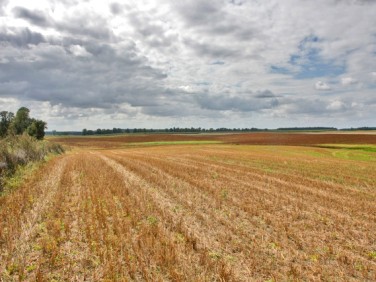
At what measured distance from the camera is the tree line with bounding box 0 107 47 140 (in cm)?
10181

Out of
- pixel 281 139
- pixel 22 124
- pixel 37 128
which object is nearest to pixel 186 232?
pixel 281 139

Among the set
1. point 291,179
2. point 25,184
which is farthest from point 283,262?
point 25,184

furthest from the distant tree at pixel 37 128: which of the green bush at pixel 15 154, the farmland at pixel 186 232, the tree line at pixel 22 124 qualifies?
the farmland at pixel 186 232

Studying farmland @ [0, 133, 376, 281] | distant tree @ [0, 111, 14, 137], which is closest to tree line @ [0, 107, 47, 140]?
distant tree @ [0, 111, 14, 137]

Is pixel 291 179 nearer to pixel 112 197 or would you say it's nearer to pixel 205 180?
pixel 205 180

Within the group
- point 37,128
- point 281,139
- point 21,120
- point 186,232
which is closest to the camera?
point 186,232

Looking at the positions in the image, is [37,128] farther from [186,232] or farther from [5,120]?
[186,232]

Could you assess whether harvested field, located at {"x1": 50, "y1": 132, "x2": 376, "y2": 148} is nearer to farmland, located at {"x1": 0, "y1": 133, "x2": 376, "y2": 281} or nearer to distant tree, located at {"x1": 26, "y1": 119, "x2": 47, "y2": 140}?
distant tree, located at {"x1": 26, "y1": 119, "x2": 47, "y2": 140}

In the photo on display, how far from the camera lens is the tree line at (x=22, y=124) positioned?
102m

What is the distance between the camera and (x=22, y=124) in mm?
116438

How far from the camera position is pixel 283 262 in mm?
7801

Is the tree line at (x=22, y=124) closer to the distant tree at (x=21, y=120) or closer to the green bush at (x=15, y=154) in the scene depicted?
the distant tree at (x=21, y=120)

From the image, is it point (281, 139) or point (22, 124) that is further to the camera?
point (22, 124)

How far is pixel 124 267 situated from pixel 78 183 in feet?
40.9
